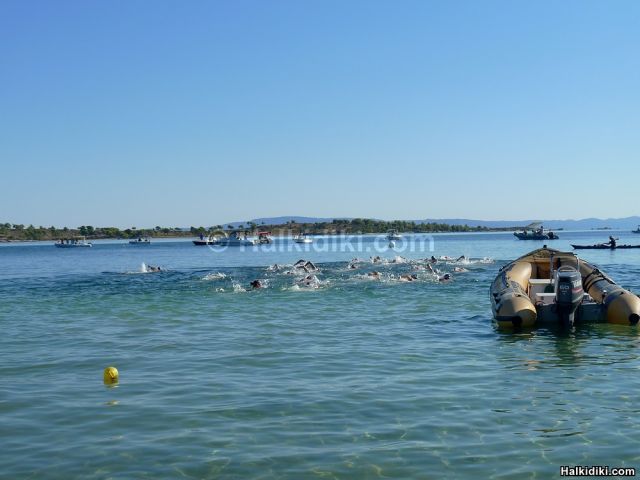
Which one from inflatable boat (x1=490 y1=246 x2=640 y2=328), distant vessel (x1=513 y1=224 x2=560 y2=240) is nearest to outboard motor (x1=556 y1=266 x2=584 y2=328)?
inflatable boat (x1=490 y1=246 x2=640 y2=328)

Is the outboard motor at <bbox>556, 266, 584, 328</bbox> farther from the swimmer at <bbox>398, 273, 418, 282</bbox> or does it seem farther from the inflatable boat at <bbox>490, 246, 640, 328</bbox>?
the swimmer at <bbox>398, 273, 418, 282</bbox>

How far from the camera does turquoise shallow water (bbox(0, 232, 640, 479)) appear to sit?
7.92 metres

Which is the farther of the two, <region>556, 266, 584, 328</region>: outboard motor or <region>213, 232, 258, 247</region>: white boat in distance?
<region>213, 232, 258, 247</region>: white boat in distance

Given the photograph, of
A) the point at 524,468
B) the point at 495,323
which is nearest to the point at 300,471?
the point at 524,468

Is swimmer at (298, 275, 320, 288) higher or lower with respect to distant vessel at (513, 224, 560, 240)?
lower

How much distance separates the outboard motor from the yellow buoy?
34.5 ft

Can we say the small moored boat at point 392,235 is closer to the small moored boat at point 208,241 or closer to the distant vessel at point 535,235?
the distant vessel at point 535,235

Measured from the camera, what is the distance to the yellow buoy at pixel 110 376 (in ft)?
38.9

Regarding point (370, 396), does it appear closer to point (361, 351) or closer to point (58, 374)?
point (361, 351)

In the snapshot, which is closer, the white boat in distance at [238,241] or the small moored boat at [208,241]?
the white boat in distance at [238,241]

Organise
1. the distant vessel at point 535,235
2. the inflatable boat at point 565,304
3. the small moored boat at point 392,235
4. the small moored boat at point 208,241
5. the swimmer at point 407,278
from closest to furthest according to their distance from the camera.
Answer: the inflatable boat at point 565,304 → the swimmer at point 407,278 → the distant vessel at point 535,235 → the small moored boat at point 392,235 → the small moored boat at point 208,241

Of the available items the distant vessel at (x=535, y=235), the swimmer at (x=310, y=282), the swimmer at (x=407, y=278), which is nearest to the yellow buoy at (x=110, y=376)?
the swimmer at (x=310, y=282)

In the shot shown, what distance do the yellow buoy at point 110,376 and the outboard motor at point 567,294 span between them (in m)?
→ 10.5

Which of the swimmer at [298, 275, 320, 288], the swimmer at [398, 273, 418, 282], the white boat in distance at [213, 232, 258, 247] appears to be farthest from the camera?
the white boat in distance at [213, 232, 258, 247]
